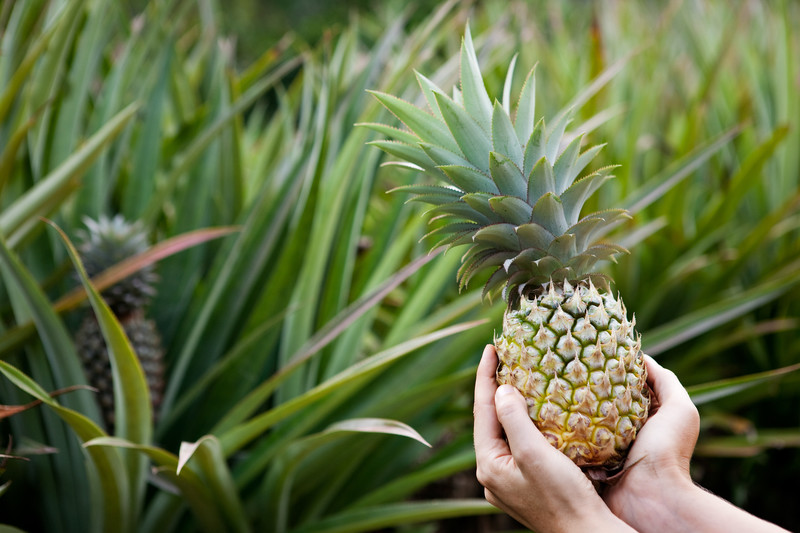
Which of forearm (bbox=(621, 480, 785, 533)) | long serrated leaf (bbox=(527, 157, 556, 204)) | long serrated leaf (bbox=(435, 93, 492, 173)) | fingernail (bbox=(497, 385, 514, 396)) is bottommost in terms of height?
forearm (bbox=(621, 480, 785, 533))

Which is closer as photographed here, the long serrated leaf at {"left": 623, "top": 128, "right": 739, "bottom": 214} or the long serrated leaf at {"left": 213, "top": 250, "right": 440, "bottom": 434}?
the long serrated leaf at {"left": 213, "top": 250, "right": 440, "bottom": 434}

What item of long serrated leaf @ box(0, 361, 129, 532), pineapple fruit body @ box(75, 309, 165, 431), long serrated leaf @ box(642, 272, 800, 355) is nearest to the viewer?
long serrated leaf @ box(0, 361, 129, 532)

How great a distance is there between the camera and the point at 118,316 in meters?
1.71

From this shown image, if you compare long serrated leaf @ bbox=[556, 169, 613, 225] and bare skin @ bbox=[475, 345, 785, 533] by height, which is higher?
long serrated leaf @ bbox=[556, 169, 613, 225]

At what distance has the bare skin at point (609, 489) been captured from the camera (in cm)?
104

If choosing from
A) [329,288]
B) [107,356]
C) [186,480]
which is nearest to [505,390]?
[186,480]

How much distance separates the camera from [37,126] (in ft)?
6.27

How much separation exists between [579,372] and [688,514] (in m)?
0.27

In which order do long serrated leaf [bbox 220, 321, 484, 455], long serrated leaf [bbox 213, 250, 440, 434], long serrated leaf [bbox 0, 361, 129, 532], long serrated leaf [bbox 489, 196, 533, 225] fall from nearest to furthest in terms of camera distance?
long serrated leaf [bbox 489, 196, 533, 225] < long serrated leaf [bbox 0, 361, 129, 532] < long serrated leaf [bbox 220, 321, 484, 455] < long serrated leaf [bbox 213, 250, 440, 434]

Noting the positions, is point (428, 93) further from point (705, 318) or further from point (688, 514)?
point (705, 318)

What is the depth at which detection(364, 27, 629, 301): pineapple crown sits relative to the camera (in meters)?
1.13

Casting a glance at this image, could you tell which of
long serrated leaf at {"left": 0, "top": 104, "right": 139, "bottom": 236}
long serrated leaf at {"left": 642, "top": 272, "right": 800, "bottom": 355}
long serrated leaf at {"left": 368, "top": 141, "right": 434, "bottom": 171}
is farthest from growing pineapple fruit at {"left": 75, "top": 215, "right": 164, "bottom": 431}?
long serrated leaf at {"left": 642, "top": 272, "right": 800, "bottom": 355}

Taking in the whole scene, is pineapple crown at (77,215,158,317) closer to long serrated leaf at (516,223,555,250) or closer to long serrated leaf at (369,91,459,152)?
long serrated leaf at (369,91,459,152)

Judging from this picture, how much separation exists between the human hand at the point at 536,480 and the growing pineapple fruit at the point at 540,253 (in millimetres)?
61
